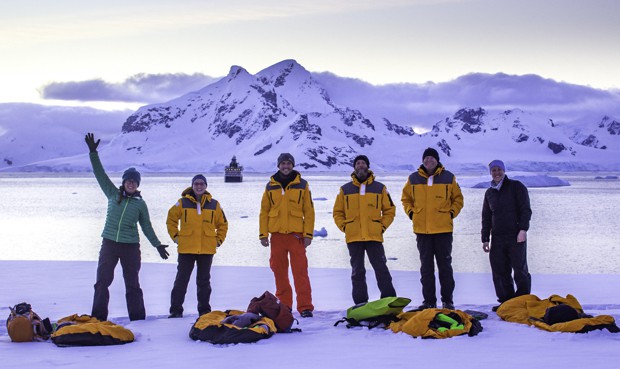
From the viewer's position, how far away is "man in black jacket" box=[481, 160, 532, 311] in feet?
28.9

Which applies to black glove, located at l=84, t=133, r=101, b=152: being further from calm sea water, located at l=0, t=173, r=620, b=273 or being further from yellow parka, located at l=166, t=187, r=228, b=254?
calm sea water, located at l=0, t=173, r=620, b=273

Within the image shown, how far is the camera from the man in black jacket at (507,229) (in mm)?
8812

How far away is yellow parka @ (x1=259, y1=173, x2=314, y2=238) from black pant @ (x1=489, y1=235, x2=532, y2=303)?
220 cm

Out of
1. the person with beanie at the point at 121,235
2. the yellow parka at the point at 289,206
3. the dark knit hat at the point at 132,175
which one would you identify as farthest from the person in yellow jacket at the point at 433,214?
the dark knit hat at the point at 132,175

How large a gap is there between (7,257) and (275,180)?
1990 cm

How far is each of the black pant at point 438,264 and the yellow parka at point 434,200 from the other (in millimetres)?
110

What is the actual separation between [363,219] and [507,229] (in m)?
1.69

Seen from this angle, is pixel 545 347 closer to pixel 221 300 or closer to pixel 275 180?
pixel 275 180

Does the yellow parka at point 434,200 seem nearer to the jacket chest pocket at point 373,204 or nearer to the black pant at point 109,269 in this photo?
the jacket chest pocket at point 373,204

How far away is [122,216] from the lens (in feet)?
27.3

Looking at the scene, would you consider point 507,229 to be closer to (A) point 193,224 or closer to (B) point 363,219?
(B) point 363,219

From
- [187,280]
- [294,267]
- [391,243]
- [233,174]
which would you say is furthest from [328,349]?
[233,174]

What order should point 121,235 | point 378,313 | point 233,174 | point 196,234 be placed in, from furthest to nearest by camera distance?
point 233,174, point 196,234, point 121,235, point 378,313

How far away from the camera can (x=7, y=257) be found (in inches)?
1015
